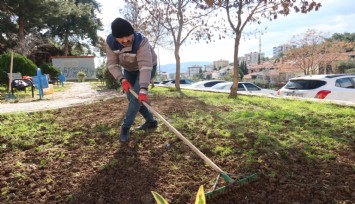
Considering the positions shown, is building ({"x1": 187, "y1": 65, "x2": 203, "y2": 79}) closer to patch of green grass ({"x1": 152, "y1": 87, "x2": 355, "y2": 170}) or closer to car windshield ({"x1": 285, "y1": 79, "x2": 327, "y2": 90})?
car windshield ({"x1": 285, "y1": 79, "x2": 327, "y2": 90})

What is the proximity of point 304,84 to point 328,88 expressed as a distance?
0.67 metres

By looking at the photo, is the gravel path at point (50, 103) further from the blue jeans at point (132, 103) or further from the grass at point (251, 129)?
the blue jeans at point (132, 103)

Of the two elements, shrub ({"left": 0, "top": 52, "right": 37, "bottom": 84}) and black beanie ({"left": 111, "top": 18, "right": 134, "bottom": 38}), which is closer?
black beanie ({"left": 111, "top": 18, "right": 134, "bottom": 38})

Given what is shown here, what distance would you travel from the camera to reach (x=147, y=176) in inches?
114

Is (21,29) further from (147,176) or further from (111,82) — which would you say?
(147,176)

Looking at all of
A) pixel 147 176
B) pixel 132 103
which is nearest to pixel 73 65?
pixel 132 103

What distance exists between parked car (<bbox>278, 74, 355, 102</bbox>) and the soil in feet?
18.1

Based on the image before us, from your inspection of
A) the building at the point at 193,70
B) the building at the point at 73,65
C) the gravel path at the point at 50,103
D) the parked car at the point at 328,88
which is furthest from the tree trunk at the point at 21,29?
the building at the point at 193,70

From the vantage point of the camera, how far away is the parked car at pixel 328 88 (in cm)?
830

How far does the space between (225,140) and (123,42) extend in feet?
5.88

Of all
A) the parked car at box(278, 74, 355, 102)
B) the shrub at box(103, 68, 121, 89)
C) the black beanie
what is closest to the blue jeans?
the black beanie

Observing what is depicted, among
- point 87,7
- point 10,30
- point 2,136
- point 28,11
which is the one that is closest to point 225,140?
point 2,136

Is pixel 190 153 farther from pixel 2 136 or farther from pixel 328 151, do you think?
pixel 2 136

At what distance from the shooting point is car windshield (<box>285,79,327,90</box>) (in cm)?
847
